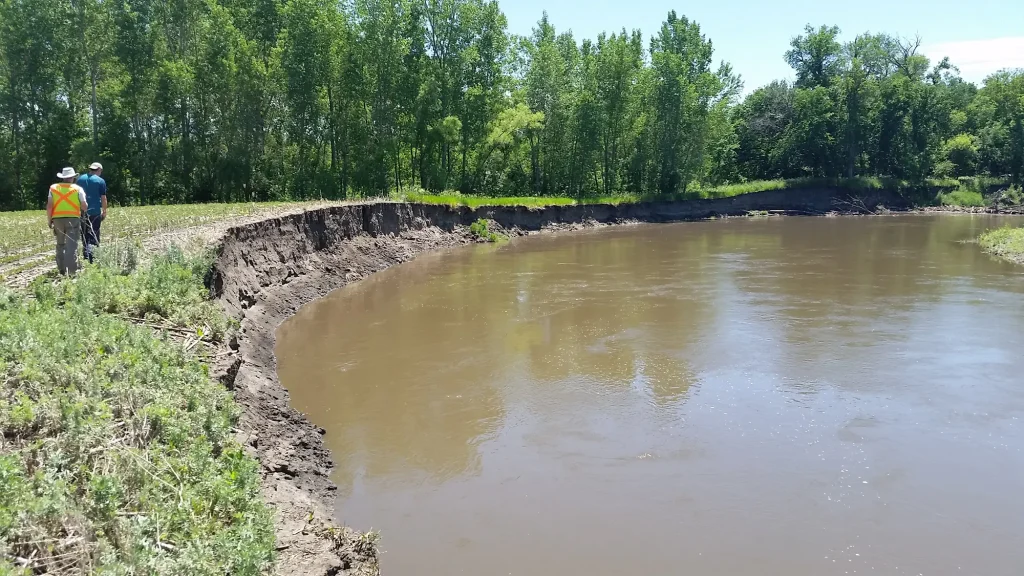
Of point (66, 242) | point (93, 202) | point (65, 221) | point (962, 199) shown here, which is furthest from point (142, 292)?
point (962, 199)

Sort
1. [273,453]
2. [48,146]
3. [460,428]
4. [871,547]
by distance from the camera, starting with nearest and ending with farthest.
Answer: [871,547]
[273,453]
[460,428]
[48,146]

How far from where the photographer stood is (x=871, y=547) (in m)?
7.94

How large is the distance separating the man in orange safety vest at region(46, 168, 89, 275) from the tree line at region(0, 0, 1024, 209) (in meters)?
25.5

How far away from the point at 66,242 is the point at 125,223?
7.99 meters

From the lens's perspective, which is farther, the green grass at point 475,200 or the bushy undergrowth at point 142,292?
the green grass at point 475,200

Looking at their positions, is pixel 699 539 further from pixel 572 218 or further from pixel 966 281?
pixel 572 218

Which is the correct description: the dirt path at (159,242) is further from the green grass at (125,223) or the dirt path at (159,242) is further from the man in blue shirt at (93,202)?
the man in blue shirt at (93,202)

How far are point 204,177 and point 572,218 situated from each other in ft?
74.6

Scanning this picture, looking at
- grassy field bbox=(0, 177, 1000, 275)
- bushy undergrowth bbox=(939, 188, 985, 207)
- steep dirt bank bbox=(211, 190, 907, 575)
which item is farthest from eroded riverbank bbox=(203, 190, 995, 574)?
bushy undergrowth bbox=(939, 188, 985, 207)

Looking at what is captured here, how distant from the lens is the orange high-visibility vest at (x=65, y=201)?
1176cm

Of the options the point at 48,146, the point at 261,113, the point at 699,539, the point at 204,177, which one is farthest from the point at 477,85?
the point at 699,539

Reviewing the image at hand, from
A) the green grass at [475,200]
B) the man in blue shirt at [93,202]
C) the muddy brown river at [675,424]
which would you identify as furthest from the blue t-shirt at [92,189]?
the green grass at [475,200]

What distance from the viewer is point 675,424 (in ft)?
37.6

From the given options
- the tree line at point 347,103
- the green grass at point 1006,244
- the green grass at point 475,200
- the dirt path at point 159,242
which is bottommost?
the green grass at point 1006,244
